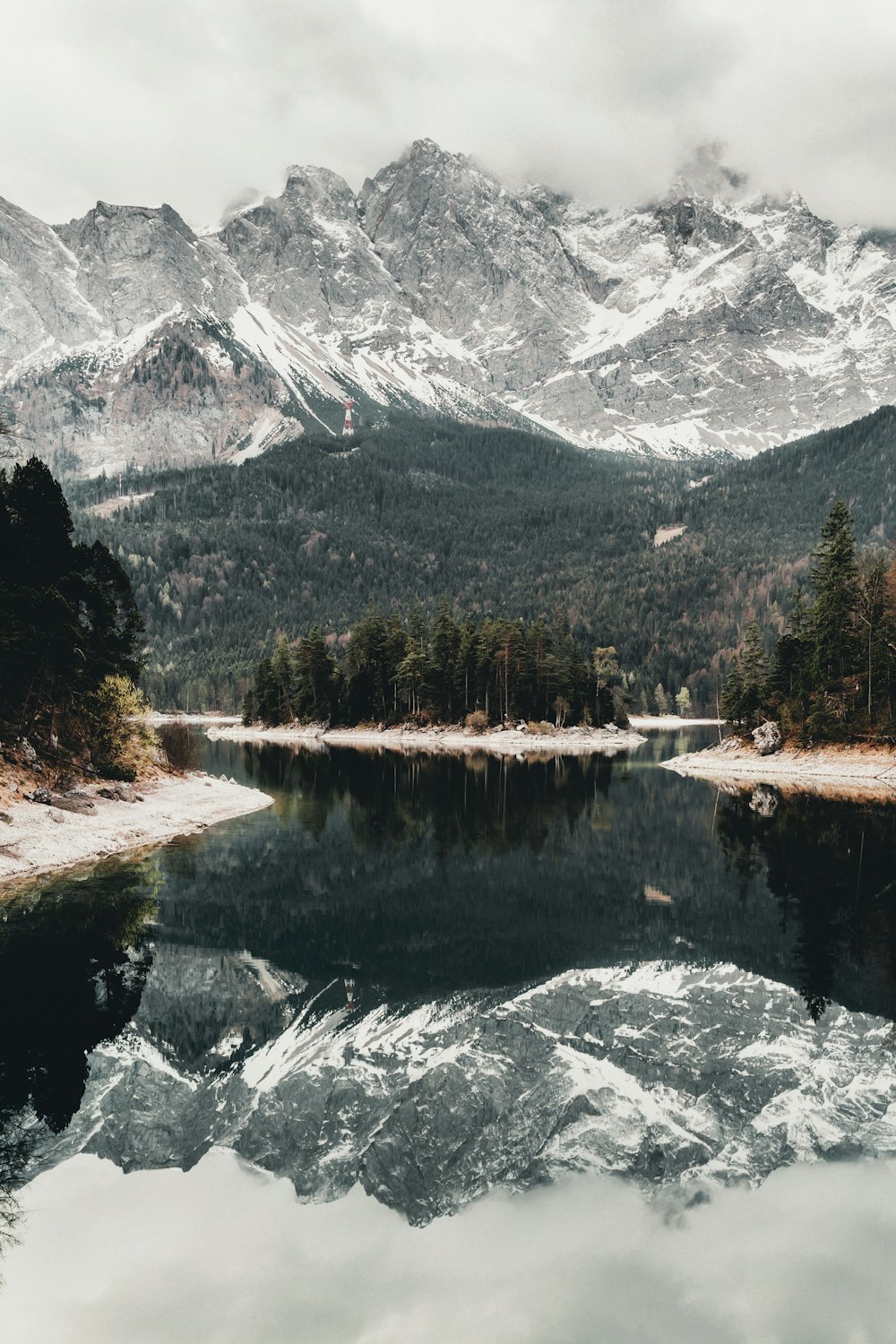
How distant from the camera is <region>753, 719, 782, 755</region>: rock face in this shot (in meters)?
92.1

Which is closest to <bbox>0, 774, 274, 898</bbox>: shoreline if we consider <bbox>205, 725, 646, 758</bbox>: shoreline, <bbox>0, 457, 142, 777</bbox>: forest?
<bbox>0, 457, 142, 777</bbox>: forest

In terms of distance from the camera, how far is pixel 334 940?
27203 mm

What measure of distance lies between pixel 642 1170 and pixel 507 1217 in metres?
2.61

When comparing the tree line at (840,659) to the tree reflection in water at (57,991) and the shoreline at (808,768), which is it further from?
the tree reflection in water at (57,991)

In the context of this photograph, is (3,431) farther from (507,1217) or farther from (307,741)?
(307,741)

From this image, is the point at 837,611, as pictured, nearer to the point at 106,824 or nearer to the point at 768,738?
the point at 768,738

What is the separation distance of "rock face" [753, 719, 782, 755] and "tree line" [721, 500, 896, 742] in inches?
37.5

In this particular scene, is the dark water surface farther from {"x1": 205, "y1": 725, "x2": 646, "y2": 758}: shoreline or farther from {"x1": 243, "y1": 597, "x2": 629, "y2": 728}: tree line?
{"x1": 243, "y1": 597, "x2": 629, "y2": 728}: tree line

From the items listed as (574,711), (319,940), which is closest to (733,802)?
(319,940)

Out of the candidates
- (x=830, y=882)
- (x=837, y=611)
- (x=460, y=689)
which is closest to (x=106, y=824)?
(x=830, y=882)

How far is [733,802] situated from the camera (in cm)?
6569

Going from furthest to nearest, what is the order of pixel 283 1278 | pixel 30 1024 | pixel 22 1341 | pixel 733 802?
pixel 733 802
pixel 30 1024
pixel 283 1278
pixel 22 1341

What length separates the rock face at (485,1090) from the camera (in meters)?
14.3

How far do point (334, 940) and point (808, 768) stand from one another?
6903cm
